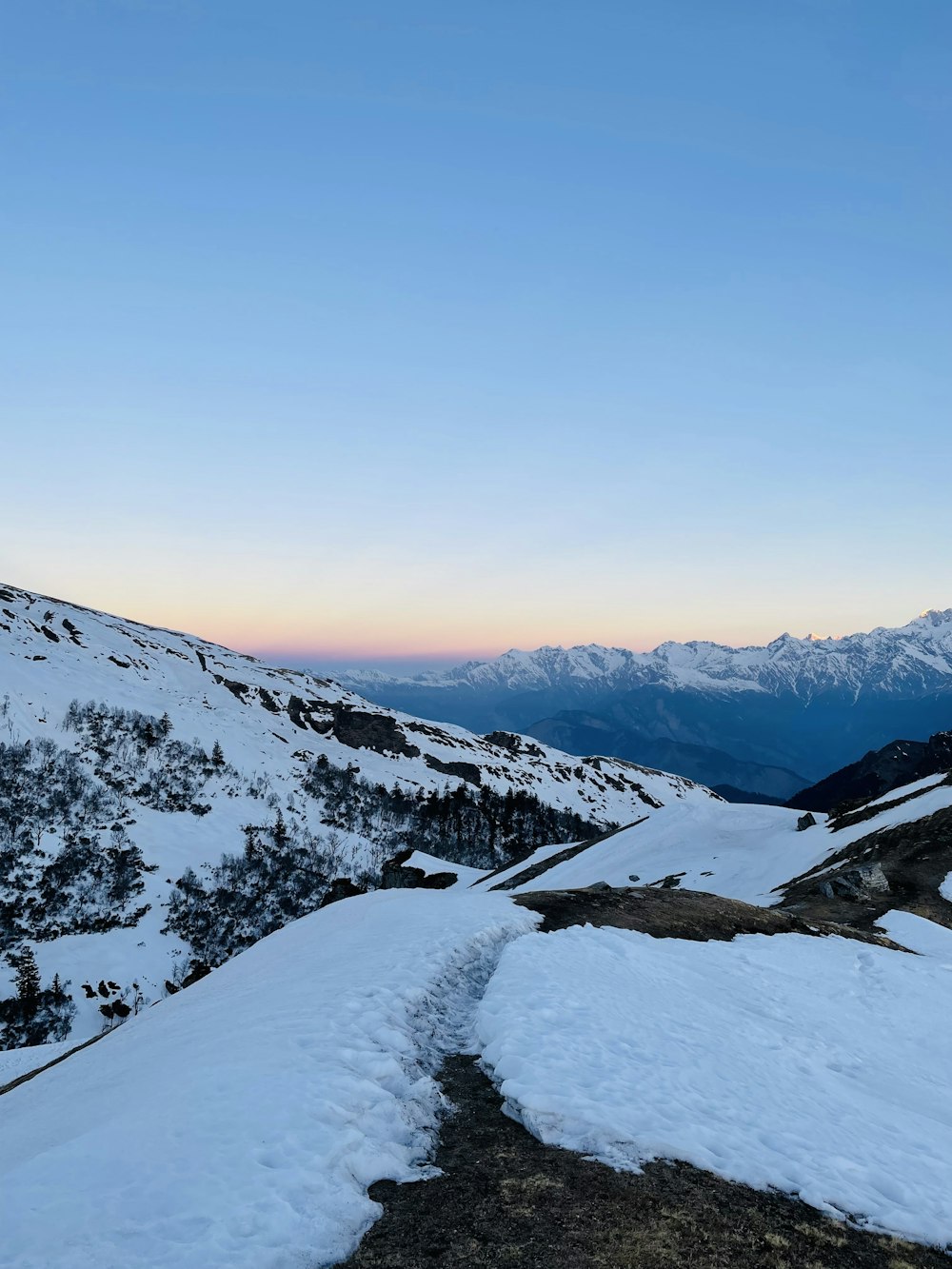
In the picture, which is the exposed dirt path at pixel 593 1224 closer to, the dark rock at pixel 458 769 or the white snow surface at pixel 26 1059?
the white snow surface at pixel 26 1059

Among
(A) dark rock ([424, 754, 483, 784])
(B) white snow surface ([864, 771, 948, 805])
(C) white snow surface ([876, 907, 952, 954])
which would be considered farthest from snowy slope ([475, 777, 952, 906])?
(A) dark rock ([424, 754, 483, 784])

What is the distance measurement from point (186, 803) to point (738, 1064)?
302 ft

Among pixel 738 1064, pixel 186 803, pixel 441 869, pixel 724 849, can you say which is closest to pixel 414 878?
pixel 441 869

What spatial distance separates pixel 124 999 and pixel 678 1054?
204 ft

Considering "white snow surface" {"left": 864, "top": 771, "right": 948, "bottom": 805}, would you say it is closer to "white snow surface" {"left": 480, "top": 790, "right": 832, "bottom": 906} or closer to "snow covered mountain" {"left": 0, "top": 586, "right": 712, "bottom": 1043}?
"white snow surface" {"left": 480, "top": 790, "right": 832, "bottom": 906}

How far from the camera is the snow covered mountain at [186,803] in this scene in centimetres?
6391

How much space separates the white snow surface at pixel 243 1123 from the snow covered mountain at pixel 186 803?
51.4m

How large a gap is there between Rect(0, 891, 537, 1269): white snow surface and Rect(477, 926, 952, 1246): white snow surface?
73.9 inches

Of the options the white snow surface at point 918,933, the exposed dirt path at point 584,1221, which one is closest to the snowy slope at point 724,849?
the white snow surface at point 918,933

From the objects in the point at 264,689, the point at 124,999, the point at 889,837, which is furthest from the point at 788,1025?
the point at 264,689

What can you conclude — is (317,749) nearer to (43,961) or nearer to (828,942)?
(43,961)

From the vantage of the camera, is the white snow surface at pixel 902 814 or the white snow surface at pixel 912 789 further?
the white snow surface at pixel 912 789

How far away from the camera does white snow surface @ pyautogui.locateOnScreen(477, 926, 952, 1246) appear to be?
912cm

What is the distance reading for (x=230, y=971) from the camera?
69.2 feet
